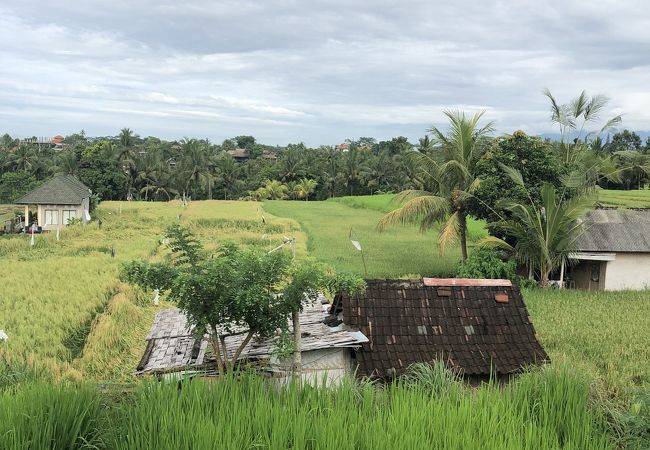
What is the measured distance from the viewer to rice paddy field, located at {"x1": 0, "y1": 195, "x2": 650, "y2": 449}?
3.80 meters

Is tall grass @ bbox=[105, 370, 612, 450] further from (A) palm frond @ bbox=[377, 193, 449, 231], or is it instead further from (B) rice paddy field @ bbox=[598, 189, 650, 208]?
(B) rice paddy field @ bbox=[598, 189, 650, 208]

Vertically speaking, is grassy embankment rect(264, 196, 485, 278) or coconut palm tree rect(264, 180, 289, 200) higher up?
coconut palm tree rect(264, 180, 289, 200)

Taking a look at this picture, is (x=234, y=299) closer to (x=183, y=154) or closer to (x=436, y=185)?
(x=436, y=185)

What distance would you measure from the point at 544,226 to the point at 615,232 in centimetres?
242

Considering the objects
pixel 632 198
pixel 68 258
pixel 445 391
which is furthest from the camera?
pixel 632 198

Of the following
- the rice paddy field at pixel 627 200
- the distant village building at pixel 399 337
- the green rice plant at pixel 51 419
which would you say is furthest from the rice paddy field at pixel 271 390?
the rice paddy field at pixel 627 200

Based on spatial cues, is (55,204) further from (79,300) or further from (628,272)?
(628,272)

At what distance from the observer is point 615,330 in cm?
1105

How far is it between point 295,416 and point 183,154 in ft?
156

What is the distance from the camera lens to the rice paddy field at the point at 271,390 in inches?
149

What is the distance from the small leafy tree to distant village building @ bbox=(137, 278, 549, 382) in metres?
0.55

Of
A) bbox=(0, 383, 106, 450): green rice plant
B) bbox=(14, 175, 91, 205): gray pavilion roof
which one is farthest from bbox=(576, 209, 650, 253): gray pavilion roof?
bbox=(14, 175, 91, 205): gray pavilion roof

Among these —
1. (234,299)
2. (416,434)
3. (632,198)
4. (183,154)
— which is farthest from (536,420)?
(183,154)

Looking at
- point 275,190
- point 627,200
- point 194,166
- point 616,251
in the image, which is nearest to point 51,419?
point 616,251
